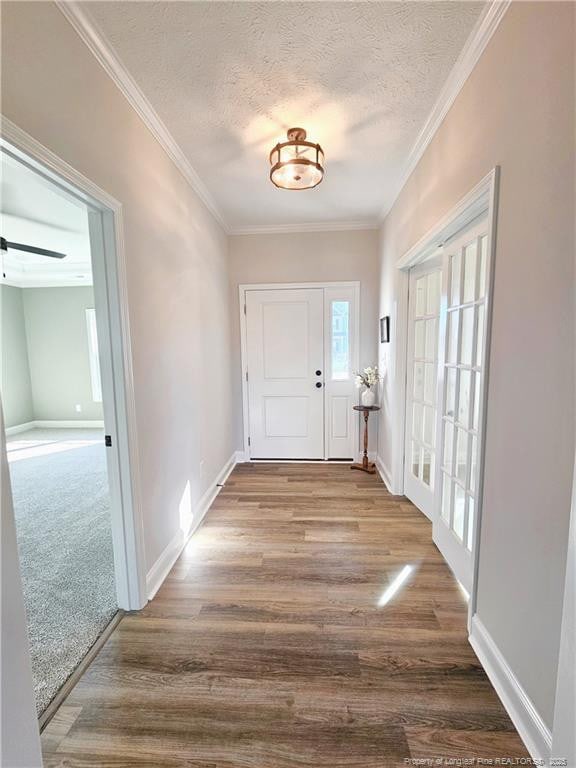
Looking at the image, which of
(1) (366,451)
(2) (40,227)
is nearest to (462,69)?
(1) (366,451)

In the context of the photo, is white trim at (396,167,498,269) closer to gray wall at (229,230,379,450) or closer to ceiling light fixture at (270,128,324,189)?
ceiling light fixture at (270,128,324,189)

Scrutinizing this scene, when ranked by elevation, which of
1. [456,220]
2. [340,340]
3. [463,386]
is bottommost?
[463,386]

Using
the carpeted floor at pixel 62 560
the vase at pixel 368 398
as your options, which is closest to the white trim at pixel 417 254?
the vase at pixel 368 398

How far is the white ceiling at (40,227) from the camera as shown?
2.49 m

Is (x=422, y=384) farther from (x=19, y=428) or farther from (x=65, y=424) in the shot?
(x=19, y=428)

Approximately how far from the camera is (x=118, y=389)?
5.35 ft

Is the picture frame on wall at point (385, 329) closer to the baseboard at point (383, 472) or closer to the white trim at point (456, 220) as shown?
the white trim at point (456, 220)

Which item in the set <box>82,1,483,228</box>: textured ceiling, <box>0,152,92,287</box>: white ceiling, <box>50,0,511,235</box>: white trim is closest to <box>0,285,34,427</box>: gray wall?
<box>0,152,92,287</box>: white ceiling

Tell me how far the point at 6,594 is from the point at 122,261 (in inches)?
55.1

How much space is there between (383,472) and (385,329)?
1.52 meters

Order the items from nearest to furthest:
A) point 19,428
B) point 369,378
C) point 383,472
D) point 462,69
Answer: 1. point 462,69
2. point 383,472
3. point 369,378
4. point 19,428

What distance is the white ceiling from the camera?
2.49 meters

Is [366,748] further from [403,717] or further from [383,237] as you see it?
[383,237]

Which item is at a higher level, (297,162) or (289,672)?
(297,162)
